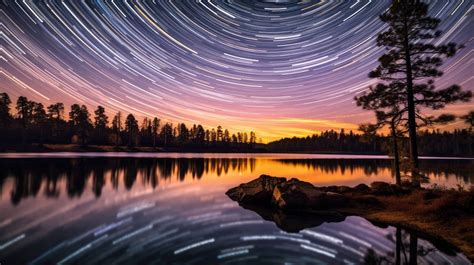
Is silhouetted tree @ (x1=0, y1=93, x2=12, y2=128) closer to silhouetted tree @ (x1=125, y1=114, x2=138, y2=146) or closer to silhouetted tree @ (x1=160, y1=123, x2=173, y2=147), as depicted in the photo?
silhouetted tree @ (x1=125, y1=114, x2=138, y2=146)

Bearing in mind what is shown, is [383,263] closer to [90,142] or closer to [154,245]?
[154,245]

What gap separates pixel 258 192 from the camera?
59.9 ft

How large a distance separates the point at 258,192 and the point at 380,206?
7324 millimetres

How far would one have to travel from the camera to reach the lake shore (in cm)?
1087

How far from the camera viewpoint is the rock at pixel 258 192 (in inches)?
712

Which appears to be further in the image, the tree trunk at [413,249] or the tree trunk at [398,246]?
the tree trunk at [398,246]

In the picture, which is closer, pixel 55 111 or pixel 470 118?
pixel 470 118

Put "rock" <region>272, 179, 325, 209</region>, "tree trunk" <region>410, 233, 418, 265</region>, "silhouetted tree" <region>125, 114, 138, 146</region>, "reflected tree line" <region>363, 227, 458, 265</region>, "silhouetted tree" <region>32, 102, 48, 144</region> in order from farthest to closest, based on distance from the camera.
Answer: "silhouetted tree" <region>125, 114, 138, 146</region>
"silhouetted tree" <region>32, 102, 48, 144</region>
"rock" <region>272, 179, 325, 209</region>
"reflected tree line" <region>363, 227, 458, 265</region>
"tree trunk" <region>410, 233, 418, 265</region>

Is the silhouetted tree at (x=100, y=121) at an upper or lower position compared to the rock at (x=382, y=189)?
upper

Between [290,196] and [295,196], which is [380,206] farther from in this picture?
[290,196]

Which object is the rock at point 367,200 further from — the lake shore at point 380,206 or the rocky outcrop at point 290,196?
the rocky outcrop at point 290,196

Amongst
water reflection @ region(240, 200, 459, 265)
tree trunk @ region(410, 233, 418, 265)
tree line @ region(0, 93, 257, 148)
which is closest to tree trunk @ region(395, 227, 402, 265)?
water reflection @ region(240, 200, 459, 265)

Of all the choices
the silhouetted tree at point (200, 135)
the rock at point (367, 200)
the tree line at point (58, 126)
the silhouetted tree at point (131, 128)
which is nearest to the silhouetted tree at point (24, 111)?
the tree line at point (58, 126)

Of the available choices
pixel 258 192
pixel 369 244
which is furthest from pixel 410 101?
pixel 369 244
